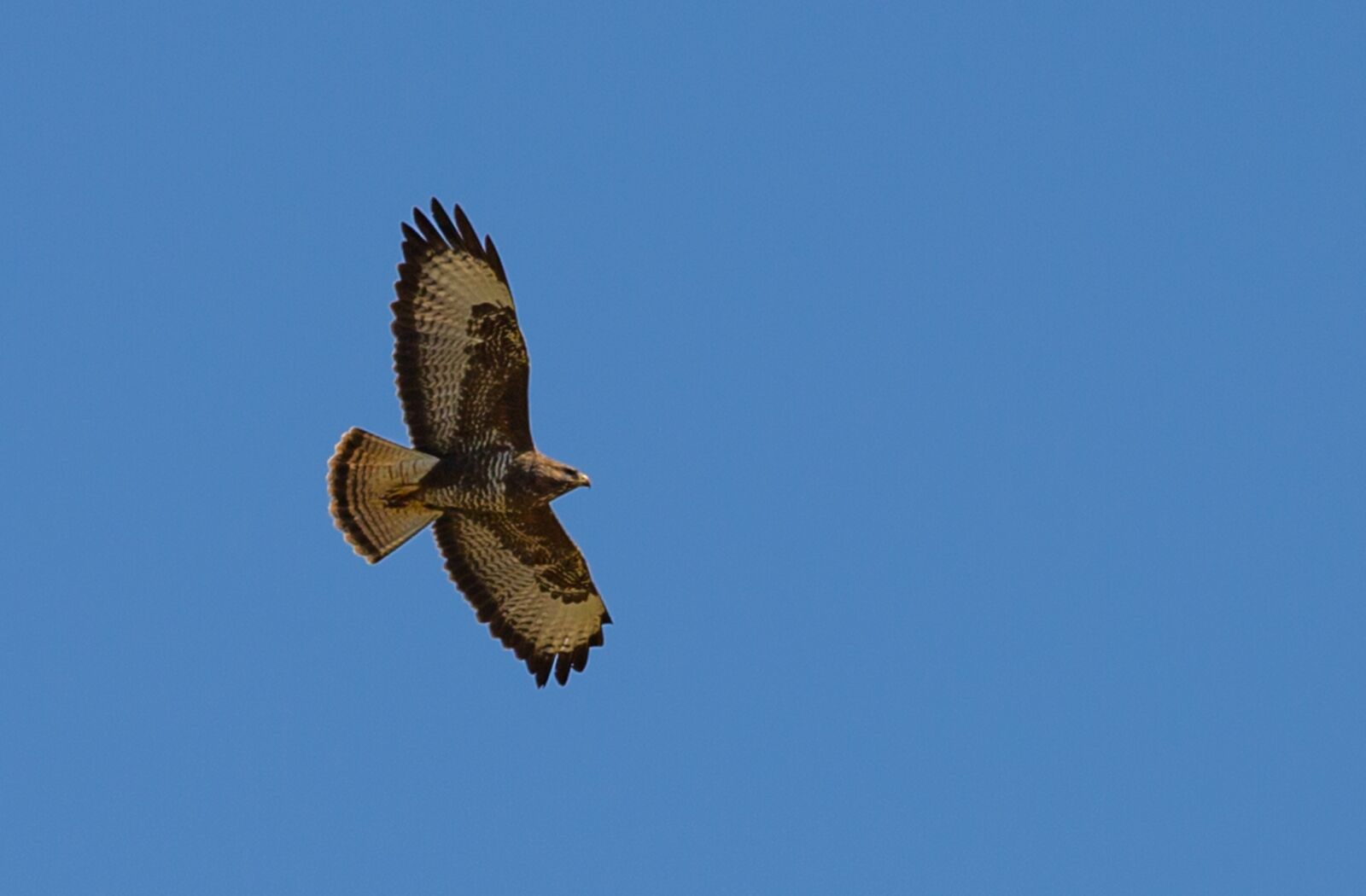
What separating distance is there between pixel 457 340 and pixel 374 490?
119cm

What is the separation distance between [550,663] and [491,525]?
1199 millimetres

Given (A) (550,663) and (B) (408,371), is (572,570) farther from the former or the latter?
(B) (408,371)

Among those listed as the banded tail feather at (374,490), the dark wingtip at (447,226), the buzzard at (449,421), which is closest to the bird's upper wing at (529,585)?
the buzzard at (449,421)

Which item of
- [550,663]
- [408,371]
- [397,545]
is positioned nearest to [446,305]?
[408,371]

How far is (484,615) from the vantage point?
53.5 ft

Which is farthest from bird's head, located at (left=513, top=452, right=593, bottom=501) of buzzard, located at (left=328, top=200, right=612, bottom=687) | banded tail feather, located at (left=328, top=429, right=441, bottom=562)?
banded tail feather, located at (left=328, top=429, right=441, bottom=562)

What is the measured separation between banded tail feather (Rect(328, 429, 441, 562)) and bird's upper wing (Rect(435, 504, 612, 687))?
22.9 inches

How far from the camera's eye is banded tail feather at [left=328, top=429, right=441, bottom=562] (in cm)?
1512

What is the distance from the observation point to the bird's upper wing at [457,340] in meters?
14.8

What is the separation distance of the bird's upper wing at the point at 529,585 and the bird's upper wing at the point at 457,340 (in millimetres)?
943

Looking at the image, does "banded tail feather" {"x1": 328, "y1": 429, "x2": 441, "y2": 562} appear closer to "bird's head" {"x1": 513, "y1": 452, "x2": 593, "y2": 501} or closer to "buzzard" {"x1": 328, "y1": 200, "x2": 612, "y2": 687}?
"buzzard" {"x1": 328, "y1": 200, "x2": 612, "y2": 687}

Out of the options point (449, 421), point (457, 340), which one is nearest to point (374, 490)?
point (449, 421)

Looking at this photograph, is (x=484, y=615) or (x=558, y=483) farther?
(x=484, y=615)

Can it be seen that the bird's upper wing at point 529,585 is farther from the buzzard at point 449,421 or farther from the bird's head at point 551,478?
the bird's head at point 551,478
